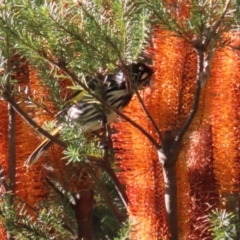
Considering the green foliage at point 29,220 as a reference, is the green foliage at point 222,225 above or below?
below

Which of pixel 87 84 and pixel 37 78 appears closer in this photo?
pixel 87 84

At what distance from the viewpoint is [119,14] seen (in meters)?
0.71

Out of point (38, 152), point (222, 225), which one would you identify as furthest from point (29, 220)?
point (222, 225)

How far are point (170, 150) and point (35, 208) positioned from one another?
22 centimetres

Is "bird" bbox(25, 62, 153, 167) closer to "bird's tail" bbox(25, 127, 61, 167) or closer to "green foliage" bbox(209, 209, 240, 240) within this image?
"bird's tail" bbox(25, 127, 61, 167)

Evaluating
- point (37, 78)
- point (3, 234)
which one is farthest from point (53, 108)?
point (3, 234)

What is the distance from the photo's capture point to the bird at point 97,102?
2.69 ft

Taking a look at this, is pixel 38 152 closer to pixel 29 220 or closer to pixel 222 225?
pixel 29 220

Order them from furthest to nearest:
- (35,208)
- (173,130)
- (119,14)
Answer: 1. (35,208)
2. (173,130)
3. (119,14)

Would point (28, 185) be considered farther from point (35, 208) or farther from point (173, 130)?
point (173, 130)

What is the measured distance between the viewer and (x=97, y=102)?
2.55 feet

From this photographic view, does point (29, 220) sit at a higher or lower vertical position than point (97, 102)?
lower

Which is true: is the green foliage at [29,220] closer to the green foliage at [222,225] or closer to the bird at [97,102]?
the bird at [97,102]

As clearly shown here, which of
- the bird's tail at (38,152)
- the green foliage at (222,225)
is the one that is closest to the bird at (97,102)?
the bird's tail at (38,152)
